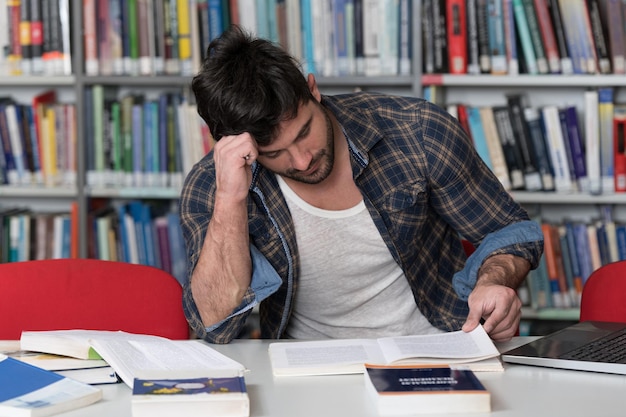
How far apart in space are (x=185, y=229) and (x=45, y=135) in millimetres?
1278

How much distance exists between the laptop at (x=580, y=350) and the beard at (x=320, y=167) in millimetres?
511

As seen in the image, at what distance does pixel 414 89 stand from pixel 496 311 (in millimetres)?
1305

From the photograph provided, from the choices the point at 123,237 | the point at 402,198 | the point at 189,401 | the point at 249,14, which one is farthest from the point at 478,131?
the point at 189,401

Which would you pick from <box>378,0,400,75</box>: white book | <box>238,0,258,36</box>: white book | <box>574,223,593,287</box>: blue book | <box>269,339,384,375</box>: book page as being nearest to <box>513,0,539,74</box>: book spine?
<box>378,0,400,75</box>: white book

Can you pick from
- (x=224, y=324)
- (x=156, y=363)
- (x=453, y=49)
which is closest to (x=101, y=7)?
(x=453, y=49)

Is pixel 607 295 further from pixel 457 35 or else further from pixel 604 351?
pixel 457 35

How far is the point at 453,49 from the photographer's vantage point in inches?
104

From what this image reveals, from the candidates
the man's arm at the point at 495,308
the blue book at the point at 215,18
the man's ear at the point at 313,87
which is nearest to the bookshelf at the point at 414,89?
the blue book at the point at 215,18

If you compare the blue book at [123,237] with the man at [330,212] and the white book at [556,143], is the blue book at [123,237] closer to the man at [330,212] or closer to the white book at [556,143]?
the man at [330,212]

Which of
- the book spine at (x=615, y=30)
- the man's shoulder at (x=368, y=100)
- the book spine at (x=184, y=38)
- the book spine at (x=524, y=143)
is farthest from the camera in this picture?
the book spine at (x=184, y=38)

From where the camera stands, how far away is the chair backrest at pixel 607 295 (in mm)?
1727

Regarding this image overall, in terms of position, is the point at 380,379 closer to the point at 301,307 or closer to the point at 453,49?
the point at 301,307

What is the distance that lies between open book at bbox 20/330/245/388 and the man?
162mm

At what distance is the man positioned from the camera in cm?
165
